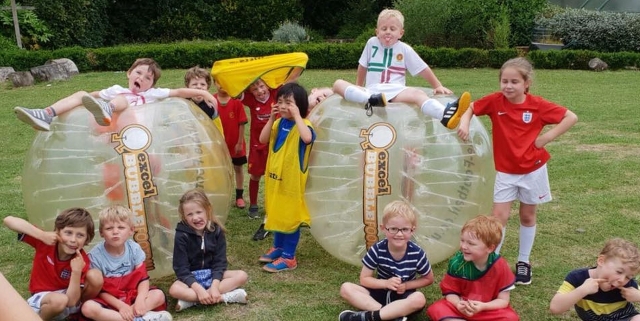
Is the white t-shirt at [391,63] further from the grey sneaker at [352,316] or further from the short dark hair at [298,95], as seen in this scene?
the grey sneaker at [352,316]

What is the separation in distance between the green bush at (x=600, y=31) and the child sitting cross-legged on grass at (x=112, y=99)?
54.8ft

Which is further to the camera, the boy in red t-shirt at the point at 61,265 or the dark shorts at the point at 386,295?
the dark shorts at the point at 386,295

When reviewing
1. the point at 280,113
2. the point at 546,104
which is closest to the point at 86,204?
the point at 280,113

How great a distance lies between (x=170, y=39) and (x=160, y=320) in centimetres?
2117

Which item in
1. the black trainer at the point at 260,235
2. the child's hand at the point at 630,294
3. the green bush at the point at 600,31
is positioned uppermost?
the green bush at the point at 600,31

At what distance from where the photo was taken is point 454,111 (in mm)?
4137

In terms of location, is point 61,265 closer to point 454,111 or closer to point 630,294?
point 454,111

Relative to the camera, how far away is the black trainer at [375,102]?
4.32 metres

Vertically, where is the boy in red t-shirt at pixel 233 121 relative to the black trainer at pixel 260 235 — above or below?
above

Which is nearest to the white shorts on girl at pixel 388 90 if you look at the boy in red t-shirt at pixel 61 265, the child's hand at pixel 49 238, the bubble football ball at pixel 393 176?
the bubble football ball at pixel 393 176

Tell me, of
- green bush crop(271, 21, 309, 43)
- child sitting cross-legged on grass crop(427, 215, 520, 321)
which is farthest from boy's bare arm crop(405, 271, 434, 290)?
green bush crop(271, 21, 309, 43)

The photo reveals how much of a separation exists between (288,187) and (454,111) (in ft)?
4.07

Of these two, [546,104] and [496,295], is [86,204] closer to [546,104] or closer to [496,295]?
[496,295]

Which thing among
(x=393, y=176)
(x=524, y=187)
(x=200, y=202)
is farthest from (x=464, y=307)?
(x=200, y=202)
